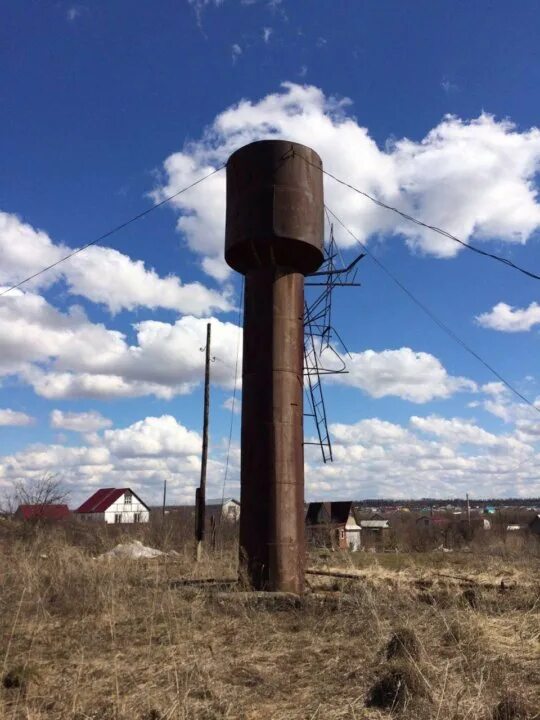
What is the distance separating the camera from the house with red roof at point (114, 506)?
73375mm

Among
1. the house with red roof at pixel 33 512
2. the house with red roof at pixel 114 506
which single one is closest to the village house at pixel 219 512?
the house with red roof at pixel 33 512

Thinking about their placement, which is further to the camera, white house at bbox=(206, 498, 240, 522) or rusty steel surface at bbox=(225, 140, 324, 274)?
white house at bbox=(206, 498, 240, 522)

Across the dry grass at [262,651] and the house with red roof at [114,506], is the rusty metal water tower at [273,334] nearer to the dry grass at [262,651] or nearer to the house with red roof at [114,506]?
the dry grass at [262,651]

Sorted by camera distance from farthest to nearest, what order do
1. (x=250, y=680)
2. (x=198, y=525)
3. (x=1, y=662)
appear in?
(x=198, y=525) → (x=1, y=662) → (x=250, y=680)

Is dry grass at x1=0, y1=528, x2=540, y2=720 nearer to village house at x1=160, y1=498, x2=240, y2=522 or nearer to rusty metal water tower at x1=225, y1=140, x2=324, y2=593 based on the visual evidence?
rusty metal water tower at x1=225, y1=140, x2=324, y2=593

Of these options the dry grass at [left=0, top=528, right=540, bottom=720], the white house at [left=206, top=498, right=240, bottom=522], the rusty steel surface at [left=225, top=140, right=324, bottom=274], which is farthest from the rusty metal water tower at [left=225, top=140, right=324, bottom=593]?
the white house at [left=206, top=498, right=240, bottom=522]

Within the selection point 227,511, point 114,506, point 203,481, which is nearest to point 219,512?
point 203,481

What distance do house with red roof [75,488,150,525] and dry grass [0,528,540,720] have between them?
65.0 meters

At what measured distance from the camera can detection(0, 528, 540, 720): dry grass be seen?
16.7ft

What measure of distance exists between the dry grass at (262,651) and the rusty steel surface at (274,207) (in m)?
5.99

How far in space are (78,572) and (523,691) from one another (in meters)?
8.30

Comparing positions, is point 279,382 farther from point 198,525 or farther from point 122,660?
point 198,525

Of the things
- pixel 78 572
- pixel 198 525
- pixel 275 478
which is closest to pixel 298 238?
pixel 275 478

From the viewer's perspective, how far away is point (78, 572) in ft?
37.1
